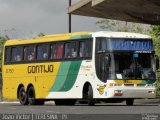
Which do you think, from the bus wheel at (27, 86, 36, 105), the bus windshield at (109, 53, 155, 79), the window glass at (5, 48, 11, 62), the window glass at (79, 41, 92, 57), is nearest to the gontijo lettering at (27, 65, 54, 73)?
the bus wheel at (27, 86, 36, 105)

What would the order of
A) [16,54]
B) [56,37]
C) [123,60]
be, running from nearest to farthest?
[123,60]
[56,37]
[16,54]

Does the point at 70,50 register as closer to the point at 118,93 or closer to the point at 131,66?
the point at 131,66

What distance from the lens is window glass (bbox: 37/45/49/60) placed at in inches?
1321

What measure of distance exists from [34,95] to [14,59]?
245 centimetres

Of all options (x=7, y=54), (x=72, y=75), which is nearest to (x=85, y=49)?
(x=72, y=75)

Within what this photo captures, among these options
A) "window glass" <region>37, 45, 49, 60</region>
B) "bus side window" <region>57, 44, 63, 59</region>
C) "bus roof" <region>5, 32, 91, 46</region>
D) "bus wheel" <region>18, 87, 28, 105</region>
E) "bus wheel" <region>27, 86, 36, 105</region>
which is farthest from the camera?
"bus wheel" <region>18, 87, 28, 105</region>

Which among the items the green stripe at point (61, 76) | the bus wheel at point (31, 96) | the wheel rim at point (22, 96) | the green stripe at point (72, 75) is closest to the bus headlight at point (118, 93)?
the green stripe at point (72, 75)

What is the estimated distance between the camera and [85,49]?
3111 centimetres

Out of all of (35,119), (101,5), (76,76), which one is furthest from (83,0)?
(35,119)

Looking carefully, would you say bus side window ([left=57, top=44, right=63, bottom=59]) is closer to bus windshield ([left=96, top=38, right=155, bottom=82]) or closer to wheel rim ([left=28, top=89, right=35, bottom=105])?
bus windshield ([left=96, top=38, right=155, bottom=82])

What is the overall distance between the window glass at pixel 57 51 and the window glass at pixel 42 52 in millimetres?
389

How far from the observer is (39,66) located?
33.9 metres

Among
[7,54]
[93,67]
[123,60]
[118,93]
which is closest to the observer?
[118,93]

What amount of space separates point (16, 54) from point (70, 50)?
178 inches
